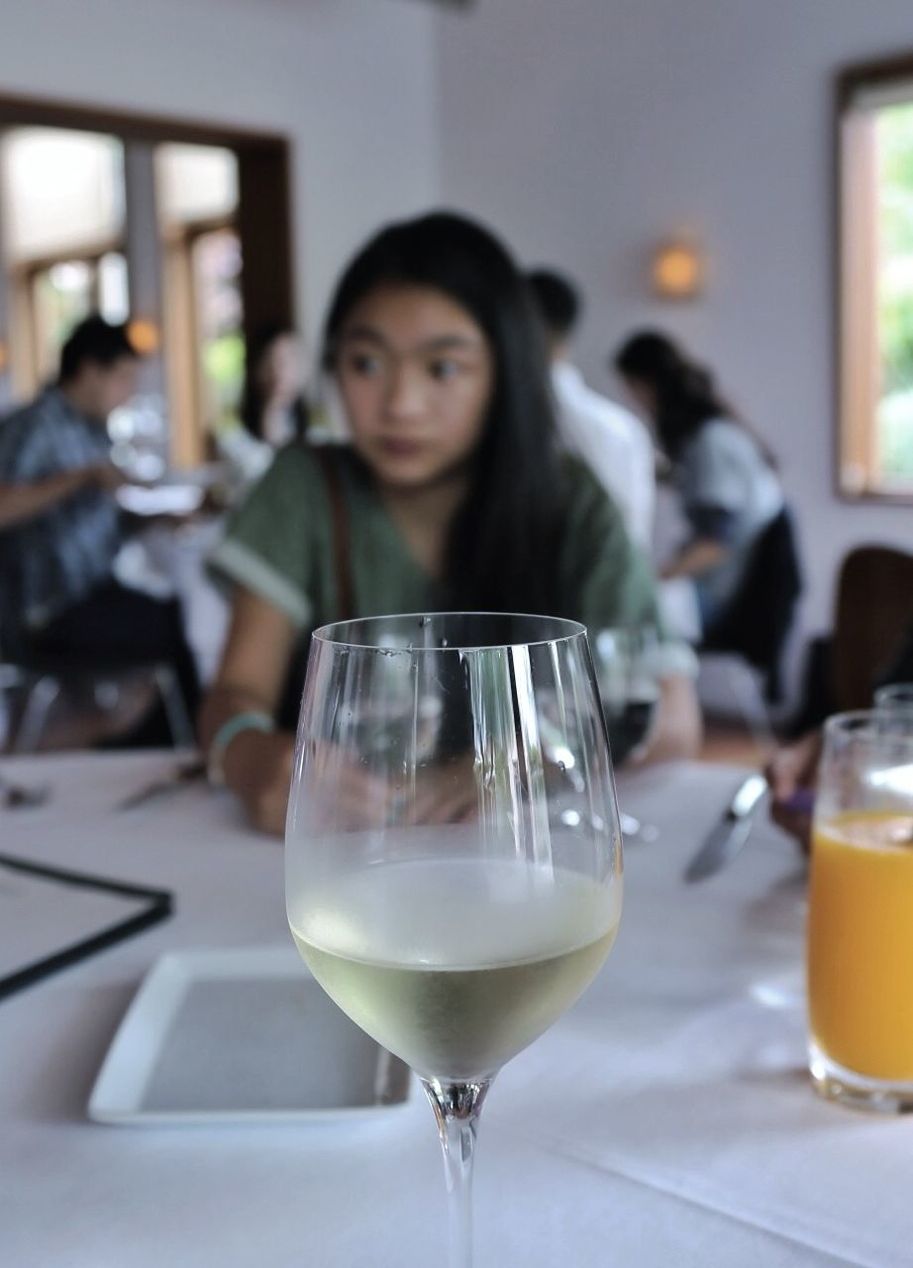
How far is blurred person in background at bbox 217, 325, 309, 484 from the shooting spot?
4.70 metres

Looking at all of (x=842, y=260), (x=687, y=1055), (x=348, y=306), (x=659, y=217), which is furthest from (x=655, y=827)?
(x=659, y=217)

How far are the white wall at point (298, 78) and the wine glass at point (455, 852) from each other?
4.63 metres

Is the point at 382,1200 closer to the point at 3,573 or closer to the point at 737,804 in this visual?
the point at 737,804

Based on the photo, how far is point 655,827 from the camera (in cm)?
96

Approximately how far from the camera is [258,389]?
4.72 m

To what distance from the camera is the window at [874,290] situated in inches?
162

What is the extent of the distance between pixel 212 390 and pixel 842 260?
5.86 metres

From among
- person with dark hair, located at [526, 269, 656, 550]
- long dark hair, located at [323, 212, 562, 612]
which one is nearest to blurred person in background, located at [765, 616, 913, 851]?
long dark hair, located at [323, 212, 562, 612]

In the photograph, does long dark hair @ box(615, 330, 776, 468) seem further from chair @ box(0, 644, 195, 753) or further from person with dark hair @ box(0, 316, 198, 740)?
chair @ box(0, 644, 195, 753)

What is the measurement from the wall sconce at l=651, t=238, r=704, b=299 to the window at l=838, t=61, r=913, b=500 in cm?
58

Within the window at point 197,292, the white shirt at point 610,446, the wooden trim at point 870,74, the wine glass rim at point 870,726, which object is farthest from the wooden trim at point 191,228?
the wine glass rim at point 870,726

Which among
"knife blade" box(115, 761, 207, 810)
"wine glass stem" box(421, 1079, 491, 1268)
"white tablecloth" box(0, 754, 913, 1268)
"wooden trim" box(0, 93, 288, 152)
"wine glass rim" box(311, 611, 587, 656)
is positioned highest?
"wooden trim" box(0, 93, 288, 152)

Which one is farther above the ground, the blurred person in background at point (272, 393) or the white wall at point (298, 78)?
the white wall at point (298, 78)

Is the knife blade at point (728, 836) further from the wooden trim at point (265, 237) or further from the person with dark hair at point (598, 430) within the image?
the wooden trim at point (265, 237)
